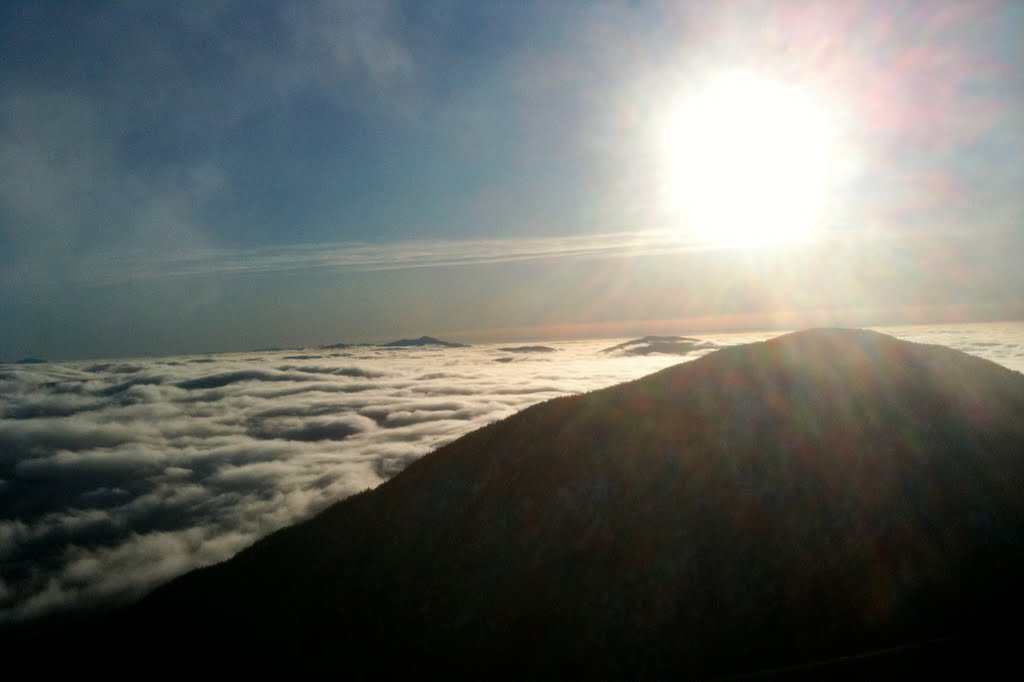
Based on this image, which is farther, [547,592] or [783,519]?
[547,592]

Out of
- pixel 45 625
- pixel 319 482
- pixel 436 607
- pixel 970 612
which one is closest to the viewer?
pixel 970 612

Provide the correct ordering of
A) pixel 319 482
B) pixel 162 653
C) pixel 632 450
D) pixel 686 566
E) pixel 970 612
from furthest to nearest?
pixel 319 482 → pixel 162 653 → pixel 632 450 → pixel 686 566 → pixel 970 612

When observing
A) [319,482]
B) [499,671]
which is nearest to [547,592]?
[499,671]

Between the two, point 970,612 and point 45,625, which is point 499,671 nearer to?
point 970,612

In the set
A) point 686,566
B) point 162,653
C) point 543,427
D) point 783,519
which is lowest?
point 162,653

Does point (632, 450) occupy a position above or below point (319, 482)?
above

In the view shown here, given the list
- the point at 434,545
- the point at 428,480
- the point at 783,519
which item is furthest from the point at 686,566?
the point at 428,480

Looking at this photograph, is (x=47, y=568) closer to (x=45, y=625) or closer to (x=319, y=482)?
(x=45, y=625)
